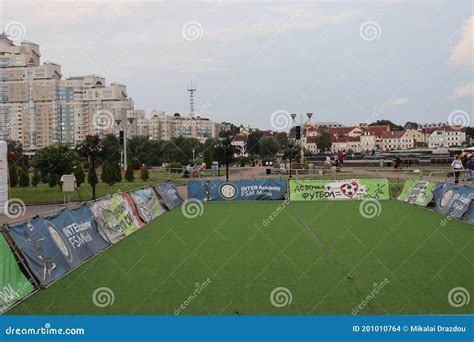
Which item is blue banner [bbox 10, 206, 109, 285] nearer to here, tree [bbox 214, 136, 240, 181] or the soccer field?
the soccer field

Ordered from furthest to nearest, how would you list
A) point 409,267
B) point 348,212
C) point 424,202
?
point 424,202 → point 348,212 → point 409,267

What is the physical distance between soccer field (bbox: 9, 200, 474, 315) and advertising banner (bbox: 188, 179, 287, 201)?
11.4 metres

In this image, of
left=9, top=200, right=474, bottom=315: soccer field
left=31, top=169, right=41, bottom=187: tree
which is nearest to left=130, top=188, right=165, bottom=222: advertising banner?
left=9, top=200, right=474, bottom=315: soccer field

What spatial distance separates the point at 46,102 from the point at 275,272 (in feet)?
408

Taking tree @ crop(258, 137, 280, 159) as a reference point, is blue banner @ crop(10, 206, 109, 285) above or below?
below

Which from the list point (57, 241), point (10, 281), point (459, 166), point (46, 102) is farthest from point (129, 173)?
point (46, 102)

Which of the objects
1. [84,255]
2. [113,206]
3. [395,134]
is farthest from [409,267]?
[395,134]

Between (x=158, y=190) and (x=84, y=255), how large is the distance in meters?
11.5

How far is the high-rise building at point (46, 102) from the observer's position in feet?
380

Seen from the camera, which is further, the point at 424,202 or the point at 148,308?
the point at 424,202

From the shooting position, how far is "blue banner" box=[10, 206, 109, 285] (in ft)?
30.5

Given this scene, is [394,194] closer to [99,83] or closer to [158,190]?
[158,190]

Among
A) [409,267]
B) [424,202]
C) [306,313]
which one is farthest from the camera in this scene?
[424,202]

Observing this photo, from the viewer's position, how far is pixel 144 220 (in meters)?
18.9
